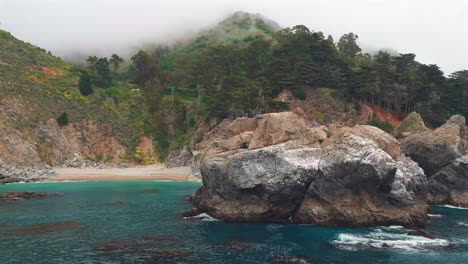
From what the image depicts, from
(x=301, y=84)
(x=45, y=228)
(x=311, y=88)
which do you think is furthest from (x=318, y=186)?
(x=311, y=88)

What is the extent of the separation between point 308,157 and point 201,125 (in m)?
75.6

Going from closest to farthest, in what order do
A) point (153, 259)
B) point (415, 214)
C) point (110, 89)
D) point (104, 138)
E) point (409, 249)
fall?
point (153, 259), point (409, 249), point (415, 214), point (104, 138), point (110, 89)

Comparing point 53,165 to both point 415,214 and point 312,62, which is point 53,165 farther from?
point 415,214

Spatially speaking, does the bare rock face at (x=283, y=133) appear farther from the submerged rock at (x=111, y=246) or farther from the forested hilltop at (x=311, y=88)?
the forested hilltop at (x=311, y=88)

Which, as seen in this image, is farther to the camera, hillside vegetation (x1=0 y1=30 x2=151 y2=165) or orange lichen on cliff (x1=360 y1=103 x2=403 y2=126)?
hillside vegetation (x1=0 y1=30 x2=151 y2=165)

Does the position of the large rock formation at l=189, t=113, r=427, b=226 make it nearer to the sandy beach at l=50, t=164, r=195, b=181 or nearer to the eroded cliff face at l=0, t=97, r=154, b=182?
the sandy beach at l=50, t=164, r=195, b=181

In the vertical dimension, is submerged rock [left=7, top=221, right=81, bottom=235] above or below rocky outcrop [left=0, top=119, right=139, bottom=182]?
below

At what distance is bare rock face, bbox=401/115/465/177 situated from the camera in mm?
60750

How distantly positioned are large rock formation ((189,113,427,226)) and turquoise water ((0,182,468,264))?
6.43 feet

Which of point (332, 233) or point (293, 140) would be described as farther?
point (293, 140)

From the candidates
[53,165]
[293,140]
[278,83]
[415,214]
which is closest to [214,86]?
[278,83]

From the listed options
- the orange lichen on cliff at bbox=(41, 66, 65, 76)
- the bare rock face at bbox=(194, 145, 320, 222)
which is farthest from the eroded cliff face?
the bare rock face at bbox=(194, 145, 320, 222)

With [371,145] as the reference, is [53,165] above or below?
below

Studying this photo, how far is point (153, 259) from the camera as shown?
92.8 feet
